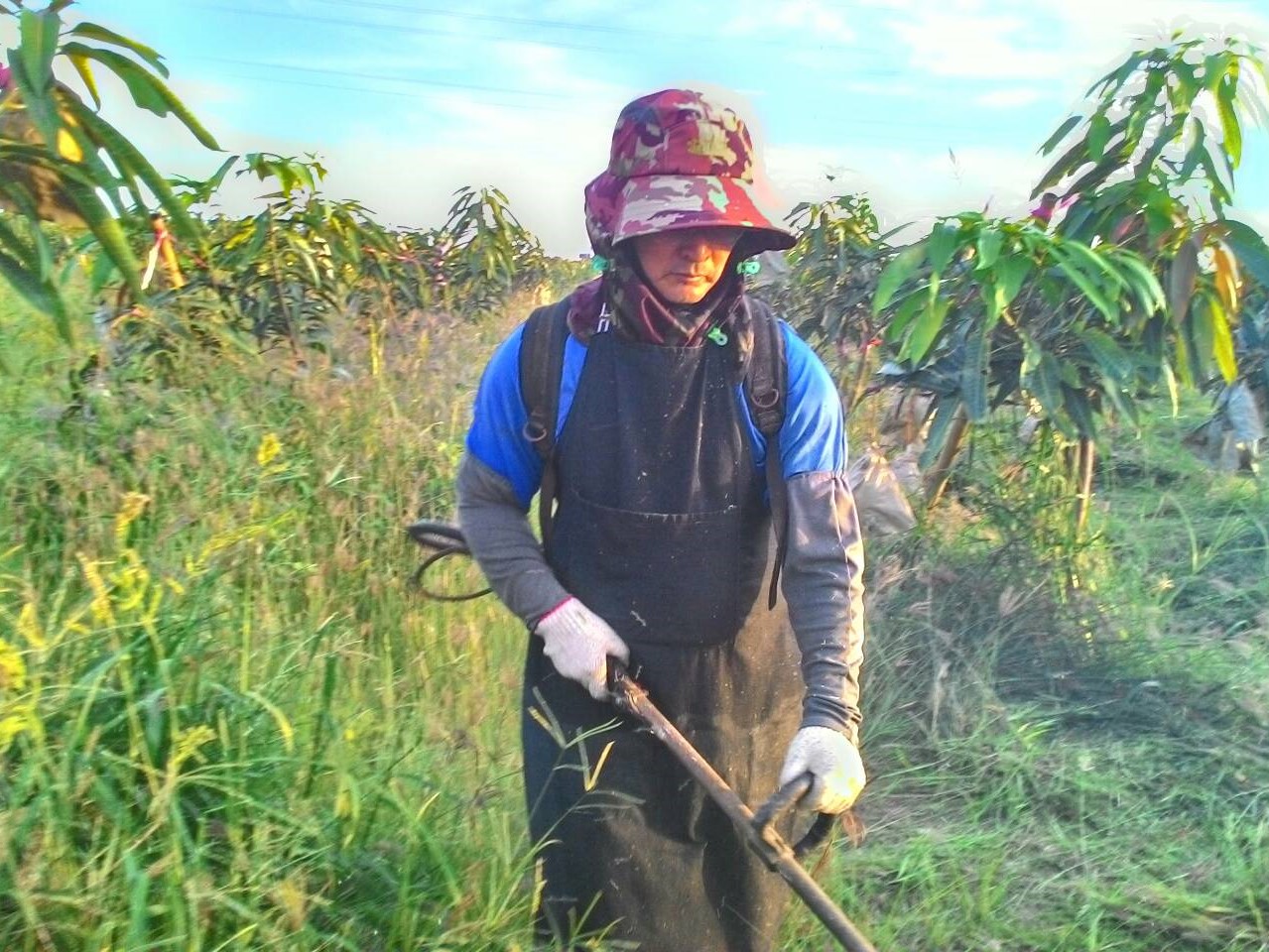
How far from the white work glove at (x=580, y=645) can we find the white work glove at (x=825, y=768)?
33 centimetres

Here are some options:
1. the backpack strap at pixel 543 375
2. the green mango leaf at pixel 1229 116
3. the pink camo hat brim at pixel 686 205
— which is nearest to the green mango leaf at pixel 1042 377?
the green mango leaf at pixel 1229 116

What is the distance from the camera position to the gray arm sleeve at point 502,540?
204 cm

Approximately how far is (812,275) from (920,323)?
1605mm

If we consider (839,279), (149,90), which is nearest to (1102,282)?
(839,279)

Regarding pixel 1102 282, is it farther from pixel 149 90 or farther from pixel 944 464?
pixel 149 90

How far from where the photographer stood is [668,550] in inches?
78.4

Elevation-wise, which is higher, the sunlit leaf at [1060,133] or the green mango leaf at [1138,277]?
the sunlit leaf at [1060,133]

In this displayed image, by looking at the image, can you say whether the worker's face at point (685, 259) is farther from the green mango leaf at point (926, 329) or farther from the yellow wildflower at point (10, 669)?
the green mango leaf at point (926, 329)

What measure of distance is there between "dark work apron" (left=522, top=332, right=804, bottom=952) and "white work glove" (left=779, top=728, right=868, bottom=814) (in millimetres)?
268

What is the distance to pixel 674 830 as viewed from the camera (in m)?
2.11

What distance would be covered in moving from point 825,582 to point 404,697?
1.44 m

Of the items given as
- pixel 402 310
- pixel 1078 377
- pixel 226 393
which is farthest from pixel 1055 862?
pixel 402 310

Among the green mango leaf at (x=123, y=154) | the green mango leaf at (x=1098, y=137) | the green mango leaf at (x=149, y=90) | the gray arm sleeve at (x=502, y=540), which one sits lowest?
the gray arm sleeve at (x=502, y=540)

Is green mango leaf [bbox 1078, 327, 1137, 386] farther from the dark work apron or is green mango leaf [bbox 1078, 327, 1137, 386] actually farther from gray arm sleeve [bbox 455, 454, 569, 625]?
gray arm sleeve [bbox 455, 454, 569, 625]
